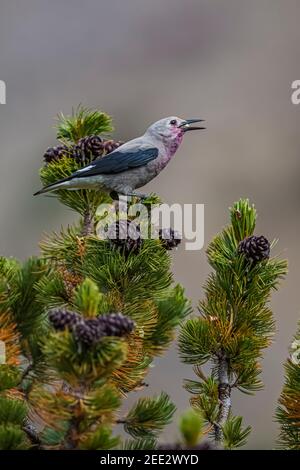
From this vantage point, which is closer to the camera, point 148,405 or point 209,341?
point 148,405

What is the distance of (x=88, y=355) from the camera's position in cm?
138

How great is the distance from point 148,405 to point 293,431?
36cm

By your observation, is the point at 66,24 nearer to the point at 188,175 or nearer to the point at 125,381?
the point at 188,175

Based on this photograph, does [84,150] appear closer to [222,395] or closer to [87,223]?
[87,223]

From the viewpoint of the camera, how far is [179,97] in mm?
19531

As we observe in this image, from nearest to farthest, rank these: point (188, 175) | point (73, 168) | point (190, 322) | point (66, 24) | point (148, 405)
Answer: point (148, 405) < point (190, 322) < point (73, 168) < point (188, 175) < point (66, 24)

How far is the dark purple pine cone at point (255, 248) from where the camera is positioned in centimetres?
184

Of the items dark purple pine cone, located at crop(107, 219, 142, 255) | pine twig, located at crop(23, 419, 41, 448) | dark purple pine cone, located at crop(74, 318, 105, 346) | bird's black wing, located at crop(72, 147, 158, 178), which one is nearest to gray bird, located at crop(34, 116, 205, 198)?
bird's black wing, located at crop(72, 147, 158, 178)

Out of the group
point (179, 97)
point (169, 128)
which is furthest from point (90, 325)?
point (179, 97)

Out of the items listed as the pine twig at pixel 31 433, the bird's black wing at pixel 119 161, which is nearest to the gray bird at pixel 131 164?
the bird's black wing at pixel 119 161

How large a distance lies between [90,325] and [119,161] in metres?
1.31

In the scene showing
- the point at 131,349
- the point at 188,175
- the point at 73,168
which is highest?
the point at 188,175
